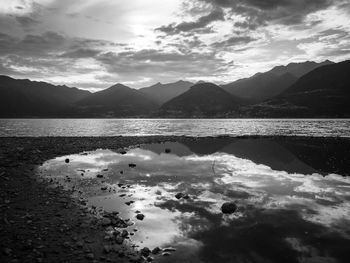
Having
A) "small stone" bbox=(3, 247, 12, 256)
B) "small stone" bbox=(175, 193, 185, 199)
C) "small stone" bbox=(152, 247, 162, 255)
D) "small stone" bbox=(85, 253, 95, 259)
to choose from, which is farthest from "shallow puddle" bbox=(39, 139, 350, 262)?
"small stone" bbox=(3, 247, 12, 256)

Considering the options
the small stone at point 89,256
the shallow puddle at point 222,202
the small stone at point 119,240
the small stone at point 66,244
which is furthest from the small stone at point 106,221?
the small stone at point 89,256

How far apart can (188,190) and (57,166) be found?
64.8ft

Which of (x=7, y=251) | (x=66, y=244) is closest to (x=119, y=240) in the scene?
(x=66, y=244)

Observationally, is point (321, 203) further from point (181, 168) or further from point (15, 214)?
point (15, 214)

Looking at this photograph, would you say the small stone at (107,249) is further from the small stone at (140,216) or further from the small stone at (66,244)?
the small stone at (140,216)

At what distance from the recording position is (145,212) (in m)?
18.5

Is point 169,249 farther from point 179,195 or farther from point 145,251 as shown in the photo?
point 179,195

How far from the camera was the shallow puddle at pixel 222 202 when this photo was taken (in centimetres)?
1344

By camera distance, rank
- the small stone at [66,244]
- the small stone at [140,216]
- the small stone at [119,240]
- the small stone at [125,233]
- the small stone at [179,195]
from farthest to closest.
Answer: the small stone at [179,195] → the small stone at [140,216] → the small stone at [125,233] → the small stone at [119,240] → the small stone at [66,244]

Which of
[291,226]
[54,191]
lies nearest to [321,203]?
[291,226]

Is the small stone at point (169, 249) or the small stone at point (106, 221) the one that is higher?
the small stone at point (106, 221)

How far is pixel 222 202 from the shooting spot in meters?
20.8

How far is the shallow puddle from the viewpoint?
13.4 meters

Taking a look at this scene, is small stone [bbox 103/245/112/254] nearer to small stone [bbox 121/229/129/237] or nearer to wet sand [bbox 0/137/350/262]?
wet sand [bbox 0/137/350/262]
